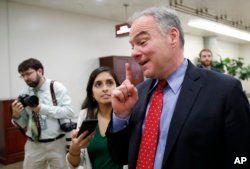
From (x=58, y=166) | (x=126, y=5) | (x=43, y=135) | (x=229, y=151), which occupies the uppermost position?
(x=126, y=5)

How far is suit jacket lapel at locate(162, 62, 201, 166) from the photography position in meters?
0.98

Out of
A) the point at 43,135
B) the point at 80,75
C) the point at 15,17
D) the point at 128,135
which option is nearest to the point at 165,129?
the point at 128,135

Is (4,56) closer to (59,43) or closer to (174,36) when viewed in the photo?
(59,43)

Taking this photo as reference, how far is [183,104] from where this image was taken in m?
1.01

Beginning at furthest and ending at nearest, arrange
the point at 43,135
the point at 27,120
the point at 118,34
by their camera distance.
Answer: the point at 118,34 < the point at 27,120 < the point at 43,135

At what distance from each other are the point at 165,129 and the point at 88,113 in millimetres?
971

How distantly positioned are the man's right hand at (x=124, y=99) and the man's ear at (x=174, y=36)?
0.84 ft

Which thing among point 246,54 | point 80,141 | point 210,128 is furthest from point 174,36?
point 246,54

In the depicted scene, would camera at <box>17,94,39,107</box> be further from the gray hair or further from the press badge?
the gray hair

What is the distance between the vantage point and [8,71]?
5324 mm

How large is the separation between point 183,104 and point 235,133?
21 centimetres

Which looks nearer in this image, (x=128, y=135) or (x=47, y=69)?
(x=128, y=135)

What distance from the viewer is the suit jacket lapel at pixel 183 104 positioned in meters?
0.98

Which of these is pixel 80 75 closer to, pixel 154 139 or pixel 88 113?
pixel 88 113
